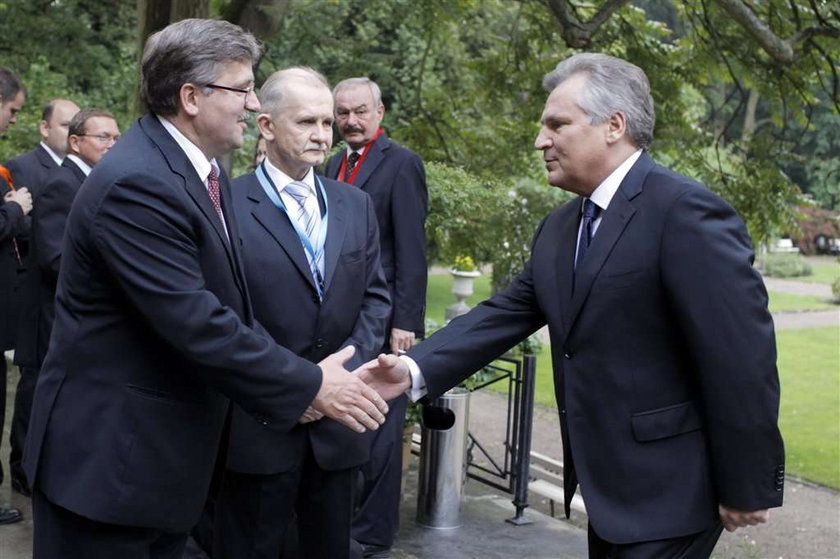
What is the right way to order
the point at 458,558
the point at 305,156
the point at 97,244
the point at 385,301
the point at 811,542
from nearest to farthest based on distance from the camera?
the point at 97,244 → the point at 305,156 → the point at 385,301 → the point at 458,558 → the point at 811,542

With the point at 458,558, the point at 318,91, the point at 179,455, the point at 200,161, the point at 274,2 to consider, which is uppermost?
the point at 274,2

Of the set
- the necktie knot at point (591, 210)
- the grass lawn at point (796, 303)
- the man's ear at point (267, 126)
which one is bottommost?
the grass lawn at point (796, 303)

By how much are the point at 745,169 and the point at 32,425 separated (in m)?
7.64

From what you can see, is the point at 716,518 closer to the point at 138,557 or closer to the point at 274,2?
the point at 138,557

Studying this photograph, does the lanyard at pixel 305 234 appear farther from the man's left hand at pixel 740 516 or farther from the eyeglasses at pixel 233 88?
the man's left hand at pixel 740 516

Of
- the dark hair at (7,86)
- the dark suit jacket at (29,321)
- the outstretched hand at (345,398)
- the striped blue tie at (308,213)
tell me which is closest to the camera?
the outstretched hand at (345,398)

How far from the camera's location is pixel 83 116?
671 cm

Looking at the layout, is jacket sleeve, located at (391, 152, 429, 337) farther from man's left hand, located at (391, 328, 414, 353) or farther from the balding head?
the balding head

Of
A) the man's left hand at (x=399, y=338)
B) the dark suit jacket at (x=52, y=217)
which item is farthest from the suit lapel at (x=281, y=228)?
the dark suit jacket at (x=52, y=217)

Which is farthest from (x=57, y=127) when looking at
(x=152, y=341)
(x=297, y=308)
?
(x=152, y=341)

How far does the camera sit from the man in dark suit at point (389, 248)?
608 centimetres

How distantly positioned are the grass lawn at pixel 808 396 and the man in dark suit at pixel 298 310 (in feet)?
23.3

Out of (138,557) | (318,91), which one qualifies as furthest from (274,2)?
(138,557)

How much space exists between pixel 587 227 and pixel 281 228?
1.39m
